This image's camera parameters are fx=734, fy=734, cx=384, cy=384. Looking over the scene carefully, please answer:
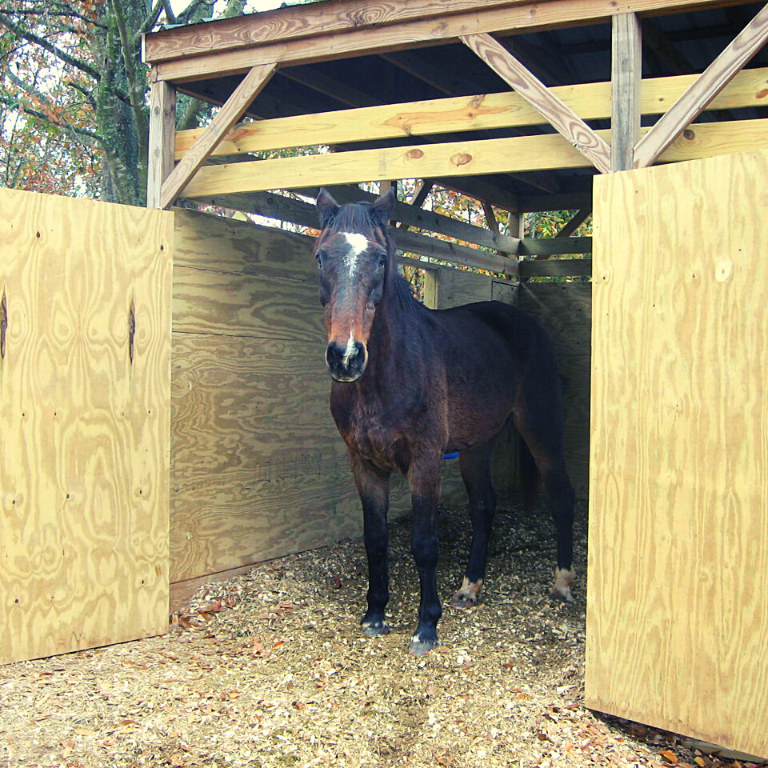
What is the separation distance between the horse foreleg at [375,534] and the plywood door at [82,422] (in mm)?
1120

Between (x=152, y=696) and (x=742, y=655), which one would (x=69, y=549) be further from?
(x=742, y=655)

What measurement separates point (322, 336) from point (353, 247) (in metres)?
1.95

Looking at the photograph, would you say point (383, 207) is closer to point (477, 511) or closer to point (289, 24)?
point (289, 24)

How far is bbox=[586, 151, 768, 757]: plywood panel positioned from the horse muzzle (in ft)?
3.47

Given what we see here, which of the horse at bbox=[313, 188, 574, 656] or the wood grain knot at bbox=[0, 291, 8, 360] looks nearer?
the wood grain knot at bbox=[0, 291, 8, 360]

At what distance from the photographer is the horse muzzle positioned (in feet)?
11.0

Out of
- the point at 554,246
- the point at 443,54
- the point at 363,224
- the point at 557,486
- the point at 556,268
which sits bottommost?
the point at 557,486

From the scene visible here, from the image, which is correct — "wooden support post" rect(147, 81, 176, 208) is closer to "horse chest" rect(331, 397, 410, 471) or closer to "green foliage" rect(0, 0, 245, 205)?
"horse chest" rect(331, 397, 410, 471)

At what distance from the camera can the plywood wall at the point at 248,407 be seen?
4449mm

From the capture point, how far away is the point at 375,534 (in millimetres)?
4223

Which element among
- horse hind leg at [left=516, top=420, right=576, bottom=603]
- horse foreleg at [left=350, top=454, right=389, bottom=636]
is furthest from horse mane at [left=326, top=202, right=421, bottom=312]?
horse hind leg at [left=516, top=420, right=576, bottom=603]

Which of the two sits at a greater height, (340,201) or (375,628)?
(340,201)

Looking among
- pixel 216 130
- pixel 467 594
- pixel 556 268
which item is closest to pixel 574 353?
pixel 556 268

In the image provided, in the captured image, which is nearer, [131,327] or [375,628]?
[131,327]
